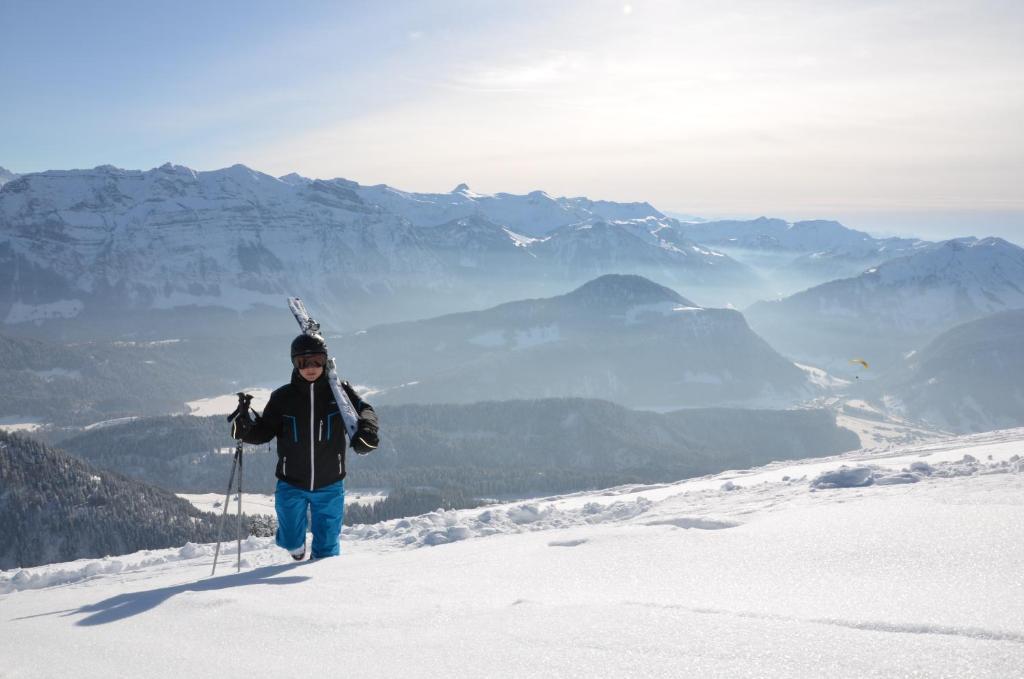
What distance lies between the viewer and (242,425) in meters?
10.4

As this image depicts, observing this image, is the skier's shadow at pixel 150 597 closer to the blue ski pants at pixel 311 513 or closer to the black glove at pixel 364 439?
the blue ski pants at pixel 311 513

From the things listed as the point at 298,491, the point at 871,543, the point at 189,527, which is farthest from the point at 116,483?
the point at 871,543

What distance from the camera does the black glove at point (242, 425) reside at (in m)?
10.3

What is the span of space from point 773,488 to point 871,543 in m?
8.12

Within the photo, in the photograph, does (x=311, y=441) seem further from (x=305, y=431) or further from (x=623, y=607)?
(x=623, y=607)

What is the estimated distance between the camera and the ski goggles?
10.5 meters

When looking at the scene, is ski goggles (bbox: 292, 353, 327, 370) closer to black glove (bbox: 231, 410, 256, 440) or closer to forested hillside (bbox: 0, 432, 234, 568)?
black glove (bbox: 231, 410, 256, 440)

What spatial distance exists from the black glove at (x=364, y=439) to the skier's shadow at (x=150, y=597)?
1943 millimetres

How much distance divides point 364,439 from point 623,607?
213 inches

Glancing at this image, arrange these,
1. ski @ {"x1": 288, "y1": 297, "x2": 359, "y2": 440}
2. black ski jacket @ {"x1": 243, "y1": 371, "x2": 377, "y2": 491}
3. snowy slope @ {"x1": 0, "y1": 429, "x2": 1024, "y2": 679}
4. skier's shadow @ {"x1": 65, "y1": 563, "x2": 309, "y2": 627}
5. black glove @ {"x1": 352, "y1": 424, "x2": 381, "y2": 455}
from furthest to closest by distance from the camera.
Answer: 1. black ski jacket @ {"x1": 243, "y1": 371, "x2": 377, "y2": 491}
2. ski @ {"x1": 288, "y1": 297, "x2": 359, "y2": 440}
3. black glove @ {"x1": 352, "y1": 424, "x2": 381, "y2": 455}
4. skier's shadow @ {"x1": 65, "y1": 563, "x2": 309, "y2": 627}
5. snowy slope @ {"x1": 0, "y1": 429, "x2": 1024, "y2": 679}

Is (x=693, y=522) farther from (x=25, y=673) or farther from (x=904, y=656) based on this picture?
(x=25, y=673)

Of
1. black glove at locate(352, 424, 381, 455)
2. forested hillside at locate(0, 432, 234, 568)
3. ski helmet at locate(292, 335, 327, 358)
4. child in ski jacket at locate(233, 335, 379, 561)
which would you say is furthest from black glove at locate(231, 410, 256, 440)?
forested hillside at locate(0, 432, 234, 568)

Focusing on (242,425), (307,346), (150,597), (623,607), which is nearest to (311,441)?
(242,425)

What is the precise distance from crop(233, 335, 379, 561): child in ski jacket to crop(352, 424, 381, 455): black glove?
0.6 inches
